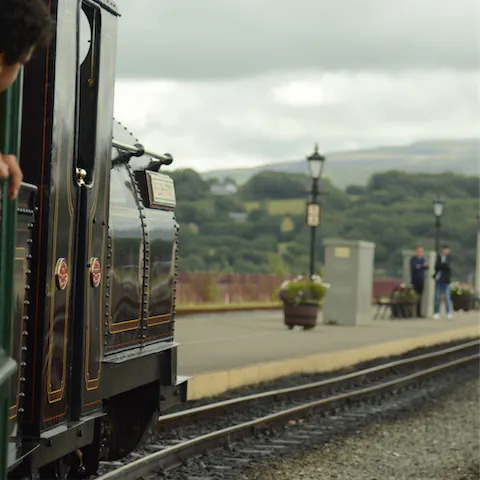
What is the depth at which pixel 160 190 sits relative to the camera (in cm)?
735

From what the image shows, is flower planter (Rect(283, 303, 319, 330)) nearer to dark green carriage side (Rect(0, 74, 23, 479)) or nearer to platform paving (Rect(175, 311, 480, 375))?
platform paving (Rect(175, 311, 480, 375))

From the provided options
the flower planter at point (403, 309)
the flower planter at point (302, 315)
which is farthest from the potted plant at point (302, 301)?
the flower planter at point (403, 309)

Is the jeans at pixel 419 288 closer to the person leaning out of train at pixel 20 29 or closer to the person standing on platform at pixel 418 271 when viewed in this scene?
the person standing on platform at pixel 418 271

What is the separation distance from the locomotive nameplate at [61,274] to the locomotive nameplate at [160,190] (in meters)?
1.77

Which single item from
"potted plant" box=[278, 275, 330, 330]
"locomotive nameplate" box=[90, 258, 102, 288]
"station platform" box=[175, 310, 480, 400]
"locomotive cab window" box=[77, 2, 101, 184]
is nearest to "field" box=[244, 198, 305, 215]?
"station platform" box=[175, 310, 480, 400]

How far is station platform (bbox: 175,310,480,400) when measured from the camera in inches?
530

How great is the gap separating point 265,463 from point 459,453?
1797 millimetres

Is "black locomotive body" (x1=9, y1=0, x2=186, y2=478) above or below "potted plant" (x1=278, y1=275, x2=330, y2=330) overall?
above

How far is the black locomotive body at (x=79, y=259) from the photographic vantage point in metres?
5.12

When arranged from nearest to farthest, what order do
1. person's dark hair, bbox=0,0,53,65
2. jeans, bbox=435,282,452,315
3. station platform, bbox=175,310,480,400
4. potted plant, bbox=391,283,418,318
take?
person's dark hair, bbox=0,0,53,65 → station platform, bbox=175,310,480,400 → jeans, bbox=435,282,452,315 → potted plant, bbox=391,283,418,318

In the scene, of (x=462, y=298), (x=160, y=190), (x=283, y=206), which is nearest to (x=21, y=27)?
(x=160, y=190)

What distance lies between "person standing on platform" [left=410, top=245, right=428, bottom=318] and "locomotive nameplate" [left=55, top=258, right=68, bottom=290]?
23.0m

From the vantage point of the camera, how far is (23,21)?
3.50 meters

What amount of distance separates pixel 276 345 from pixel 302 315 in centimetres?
416
